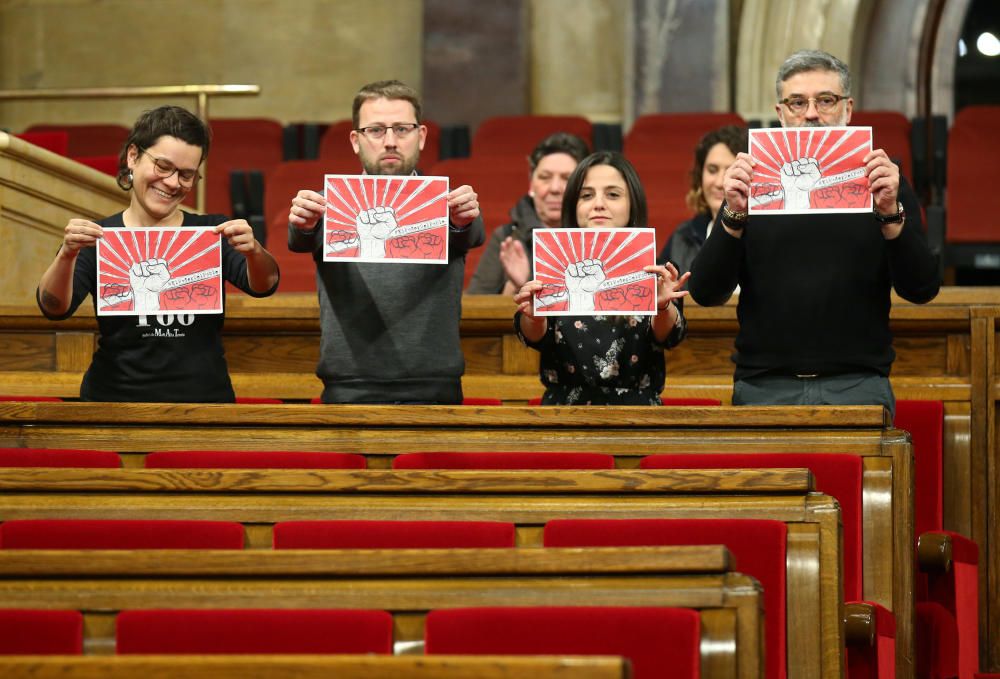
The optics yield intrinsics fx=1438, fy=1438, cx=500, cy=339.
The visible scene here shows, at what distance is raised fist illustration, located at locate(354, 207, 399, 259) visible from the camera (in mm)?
1808

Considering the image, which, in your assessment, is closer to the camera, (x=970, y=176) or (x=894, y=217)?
(x=894, y=217)

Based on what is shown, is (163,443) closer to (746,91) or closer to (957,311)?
(957,311)

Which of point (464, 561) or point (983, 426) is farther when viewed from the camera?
point (983, 426)

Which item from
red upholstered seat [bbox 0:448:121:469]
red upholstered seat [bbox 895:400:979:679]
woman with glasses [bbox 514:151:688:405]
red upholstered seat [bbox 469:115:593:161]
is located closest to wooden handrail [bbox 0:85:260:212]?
red upholstered seat [bbox 469:115:593:161]

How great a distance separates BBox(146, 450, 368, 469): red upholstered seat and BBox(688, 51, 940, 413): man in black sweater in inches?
21.4

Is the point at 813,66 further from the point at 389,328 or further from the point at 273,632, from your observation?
the point at 273,632

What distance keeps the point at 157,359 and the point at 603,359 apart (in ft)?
1.89

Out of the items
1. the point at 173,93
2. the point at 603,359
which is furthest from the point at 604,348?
the point at 173,93

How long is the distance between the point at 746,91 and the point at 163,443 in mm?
3183

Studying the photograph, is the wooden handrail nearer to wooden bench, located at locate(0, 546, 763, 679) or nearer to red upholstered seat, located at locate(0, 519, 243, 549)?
red upholstered seat, located at locate(0, 519, 243, 549)

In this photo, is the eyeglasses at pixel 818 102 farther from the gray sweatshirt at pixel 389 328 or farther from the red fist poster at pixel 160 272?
the red fist poster at pixel 160 272

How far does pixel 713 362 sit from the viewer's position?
90.0 inches

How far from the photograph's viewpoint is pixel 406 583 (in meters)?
1.10

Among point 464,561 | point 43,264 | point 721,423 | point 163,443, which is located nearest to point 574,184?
point 721,423
